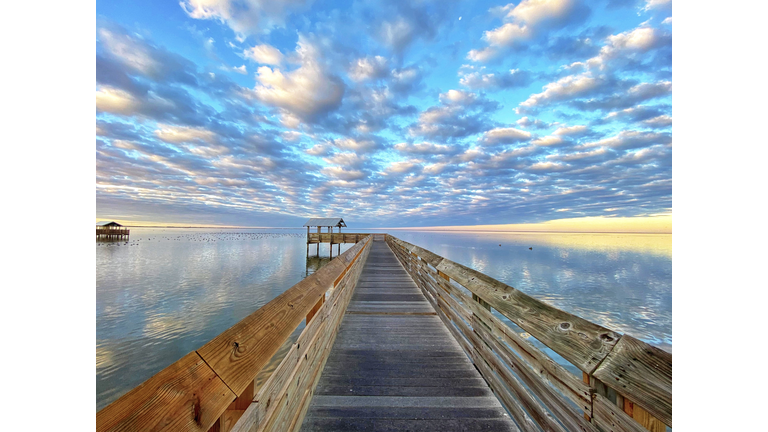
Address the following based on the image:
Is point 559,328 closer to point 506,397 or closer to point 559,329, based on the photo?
point 559,329

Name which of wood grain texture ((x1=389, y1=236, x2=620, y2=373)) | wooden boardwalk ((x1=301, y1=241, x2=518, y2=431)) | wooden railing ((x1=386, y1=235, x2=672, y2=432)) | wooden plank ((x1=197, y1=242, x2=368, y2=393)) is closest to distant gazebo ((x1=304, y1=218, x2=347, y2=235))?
wooden boardwalk ((x1=301, y1=241, x2=518, y2=431))

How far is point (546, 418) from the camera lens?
77.3 inches

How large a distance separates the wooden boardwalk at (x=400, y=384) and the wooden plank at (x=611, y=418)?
1219 mm

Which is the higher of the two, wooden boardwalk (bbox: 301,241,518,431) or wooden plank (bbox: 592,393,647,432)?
wooden plank (bbox: 592,393,647,432)

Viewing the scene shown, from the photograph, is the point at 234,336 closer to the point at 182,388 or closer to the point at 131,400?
the point at 182,388

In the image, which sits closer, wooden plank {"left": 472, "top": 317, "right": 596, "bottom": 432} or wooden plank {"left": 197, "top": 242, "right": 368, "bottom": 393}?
wooden plank {"left": 197, "top": 242, "right": 368, "bottom": 393}

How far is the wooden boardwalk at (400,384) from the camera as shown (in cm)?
255

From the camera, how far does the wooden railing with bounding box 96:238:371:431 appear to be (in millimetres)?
827

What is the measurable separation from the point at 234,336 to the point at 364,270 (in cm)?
1006

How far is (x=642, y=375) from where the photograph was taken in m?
1.17

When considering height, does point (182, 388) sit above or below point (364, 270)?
above

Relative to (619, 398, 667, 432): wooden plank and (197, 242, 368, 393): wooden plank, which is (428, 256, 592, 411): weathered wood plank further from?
(197, 242, 368, 393): wooden plank
